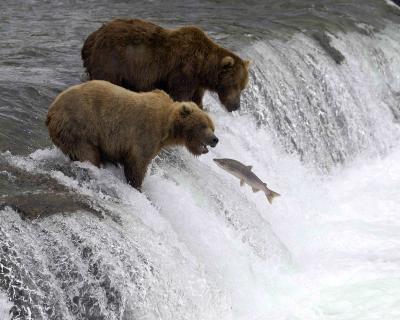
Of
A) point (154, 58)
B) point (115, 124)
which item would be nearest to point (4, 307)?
point (115, 124)

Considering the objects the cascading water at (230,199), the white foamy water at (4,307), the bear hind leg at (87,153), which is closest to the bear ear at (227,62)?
the cascading water at (230,199)

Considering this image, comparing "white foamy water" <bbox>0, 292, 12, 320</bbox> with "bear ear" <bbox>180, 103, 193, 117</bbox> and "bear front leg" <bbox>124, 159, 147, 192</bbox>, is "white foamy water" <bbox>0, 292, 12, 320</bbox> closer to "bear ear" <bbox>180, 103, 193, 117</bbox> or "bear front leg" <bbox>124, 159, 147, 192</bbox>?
"bear front leg" <bbox>124, 159, 147, 192</bbox>

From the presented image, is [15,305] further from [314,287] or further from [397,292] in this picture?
[397,292]

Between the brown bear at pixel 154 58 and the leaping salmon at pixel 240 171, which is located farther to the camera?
the brown bear at pixel 154 58

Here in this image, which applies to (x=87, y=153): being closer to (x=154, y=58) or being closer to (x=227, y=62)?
(x=154, y=58)

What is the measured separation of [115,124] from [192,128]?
57 centimetres

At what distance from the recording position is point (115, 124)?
5590 millimetres

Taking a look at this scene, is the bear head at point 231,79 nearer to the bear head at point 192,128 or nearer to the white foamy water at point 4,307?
the bear head at point 192,128

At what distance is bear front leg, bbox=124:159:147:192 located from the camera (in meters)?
5.65

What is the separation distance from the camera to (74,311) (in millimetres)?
4723

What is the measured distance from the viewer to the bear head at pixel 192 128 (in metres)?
5.81

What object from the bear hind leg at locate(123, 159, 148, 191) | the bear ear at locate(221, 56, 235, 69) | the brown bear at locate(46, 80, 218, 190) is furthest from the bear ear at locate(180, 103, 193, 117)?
the bear ear at locate(221, 56, 235, 69)

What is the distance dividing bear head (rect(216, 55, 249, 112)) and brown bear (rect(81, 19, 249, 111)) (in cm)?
1

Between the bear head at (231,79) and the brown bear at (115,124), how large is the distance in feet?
4.95
